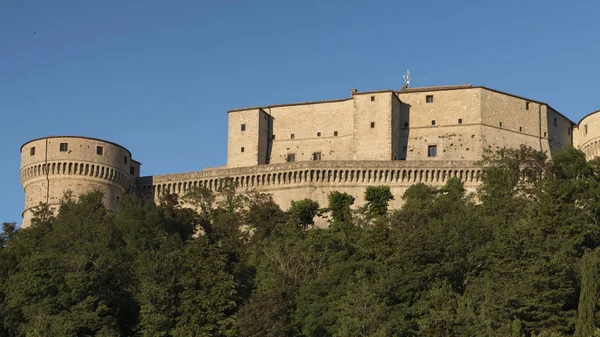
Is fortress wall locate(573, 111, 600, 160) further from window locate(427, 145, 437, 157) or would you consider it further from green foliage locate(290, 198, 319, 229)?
green foliage locate(290, 198, 319, 229)

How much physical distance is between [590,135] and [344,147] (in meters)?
15.8

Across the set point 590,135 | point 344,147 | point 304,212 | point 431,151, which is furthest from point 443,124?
point 304,212

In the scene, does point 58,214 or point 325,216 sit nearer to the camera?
point 58,214

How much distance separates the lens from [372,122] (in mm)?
77688

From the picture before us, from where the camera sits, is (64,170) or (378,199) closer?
(378,199)

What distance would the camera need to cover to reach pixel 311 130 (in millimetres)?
81250

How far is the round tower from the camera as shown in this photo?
73.1 meters

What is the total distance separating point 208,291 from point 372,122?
91.0 ft

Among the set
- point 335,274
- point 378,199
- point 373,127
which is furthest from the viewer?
point 373,127

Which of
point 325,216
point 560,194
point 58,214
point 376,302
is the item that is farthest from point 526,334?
point 58,214

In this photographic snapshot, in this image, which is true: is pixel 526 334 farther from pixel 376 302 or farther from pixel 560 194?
pixel 560 194

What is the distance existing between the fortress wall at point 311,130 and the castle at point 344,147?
67 mm

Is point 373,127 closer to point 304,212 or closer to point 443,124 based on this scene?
point 443,124

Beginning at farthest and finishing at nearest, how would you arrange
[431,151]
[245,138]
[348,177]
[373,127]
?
[245,138]
[431,151]
[373,127]
[348,177]
